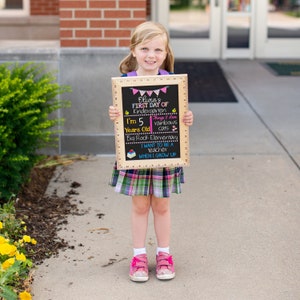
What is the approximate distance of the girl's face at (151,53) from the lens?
4250 mm

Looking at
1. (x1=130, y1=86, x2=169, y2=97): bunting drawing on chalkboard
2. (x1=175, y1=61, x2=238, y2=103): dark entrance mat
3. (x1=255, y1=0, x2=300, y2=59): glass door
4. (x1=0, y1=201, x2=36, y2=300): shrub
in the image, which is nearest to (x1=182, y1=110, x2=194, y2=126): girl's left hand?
(x1=130, y1=86, x2=169, y2=97): bunting drawing on chalkboard

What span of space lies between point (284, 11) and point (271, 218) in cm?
906

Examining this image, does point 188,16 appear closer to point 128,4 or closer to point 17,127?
point 128,4

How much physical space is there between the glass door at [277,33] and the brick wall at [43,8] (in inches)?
159

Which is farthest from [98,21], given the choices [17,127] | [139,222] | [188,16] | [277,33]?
[277,33]

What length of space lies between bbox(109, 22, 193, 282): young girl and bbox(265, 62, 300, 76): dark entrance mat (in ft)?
25.1

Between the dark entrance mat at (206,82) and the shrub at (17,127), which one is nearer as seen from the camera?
the shrub at (17,127)

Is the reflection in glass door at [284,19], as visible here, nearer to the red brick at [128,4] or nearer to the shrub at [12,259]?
the red brick at [128,4]

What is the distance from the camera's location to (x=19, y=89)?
5.69 meters

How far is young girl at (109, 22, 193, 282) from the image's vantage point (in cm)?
427

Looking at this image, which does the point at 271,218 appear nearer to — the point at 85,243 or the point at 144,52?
the point at 85,243

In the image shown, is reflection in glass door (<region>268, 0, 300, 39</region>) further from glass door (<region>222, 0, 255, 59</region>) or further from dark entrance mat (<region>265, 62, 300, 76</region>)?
dark entrance mat (<region>265, 62, 300, 76</region>)

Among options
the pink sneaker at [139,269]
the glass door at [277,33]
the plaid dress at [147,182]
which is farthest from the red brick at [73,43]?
the glass door at [277,33]

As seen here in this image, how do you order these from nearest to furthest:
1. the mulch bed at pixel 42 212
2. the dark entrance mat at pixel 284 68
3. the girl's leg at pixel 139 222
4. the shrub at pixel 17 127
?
the girl's leg at pixel 139 222
the mulch bed at pixel 42 212
the shrub at pixel 17 127
the dark entrance mat at pixel 284 68
